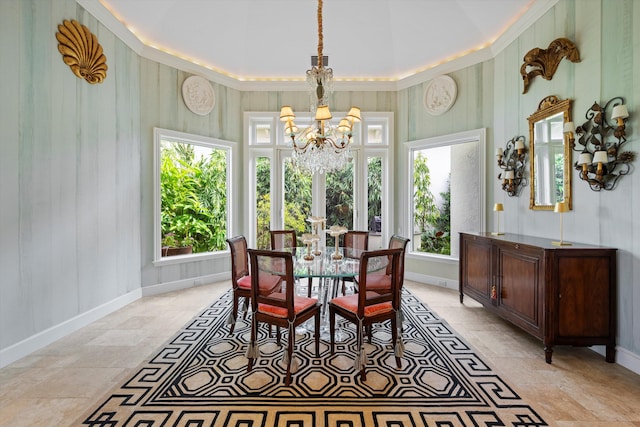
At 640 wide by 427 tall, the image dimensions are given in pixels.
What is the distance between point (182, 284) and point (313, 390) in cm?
322

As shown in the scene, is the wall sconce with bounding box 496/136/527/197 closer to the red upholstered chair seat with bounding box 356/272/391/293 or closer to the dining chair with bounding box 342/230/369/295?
the dining chair with bounding box 342/230/369/295

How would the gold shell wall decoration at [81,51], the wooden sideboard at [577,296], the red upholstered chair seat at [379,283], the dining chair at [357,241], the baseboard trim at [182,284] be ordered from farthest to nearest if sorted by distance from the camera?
1. the baseboard trim at [182,284]
2. the dining chair at [357,241]
3. the gold shell wall decoration at [81,51]
4. the red upholstered chair seat at [379,283]
5. the wooden sideboard at [577,296]

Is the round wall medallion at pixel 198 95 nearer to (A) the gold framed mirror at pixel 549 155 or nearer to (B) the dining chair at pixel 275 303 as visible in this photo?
(B) the dining chair at pixel 275 303

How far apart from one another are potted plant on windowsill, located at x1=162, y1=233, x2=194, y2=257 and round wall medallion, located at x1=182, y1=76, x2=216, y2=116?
2.02 meters

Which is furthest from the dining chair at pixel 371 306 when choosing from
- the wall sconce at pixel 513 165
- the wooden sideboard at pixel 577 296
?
the wall sconce at pixel 513 165

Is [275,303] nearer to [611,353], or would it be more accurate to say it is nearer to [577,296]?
[577,296]

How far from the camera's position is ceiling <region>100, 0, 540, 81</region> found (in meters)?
3.66

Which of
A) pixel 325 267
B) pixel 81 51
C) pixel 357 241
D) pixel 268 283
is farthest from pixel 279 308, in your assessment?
pixel 81 51

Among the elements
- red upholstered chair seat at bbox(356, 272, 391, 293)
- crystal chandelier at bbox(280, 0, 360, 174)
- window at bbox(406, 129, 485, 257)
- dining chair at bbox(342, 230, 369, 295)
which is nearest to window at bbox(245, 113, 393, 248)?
window at bbox(406, 129, 485, 257)

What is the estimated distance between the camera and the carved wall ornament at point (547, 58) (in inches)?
109

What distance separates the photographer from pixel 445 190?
4758 millimetres

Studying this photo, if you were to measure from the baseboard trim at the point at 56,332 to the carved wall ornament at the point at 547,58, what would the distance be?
561 centimetres

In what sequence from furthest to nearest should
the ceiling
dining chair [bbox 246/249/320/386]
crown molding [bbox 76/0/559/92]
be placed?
1. the ceiling
2. crown molding [bbox 76/0/559/92]
3. dining chair [bbox 246/249/320/386]

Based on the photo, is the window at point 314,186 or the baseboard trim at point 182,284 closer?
the baseboard trim at point 182,284
